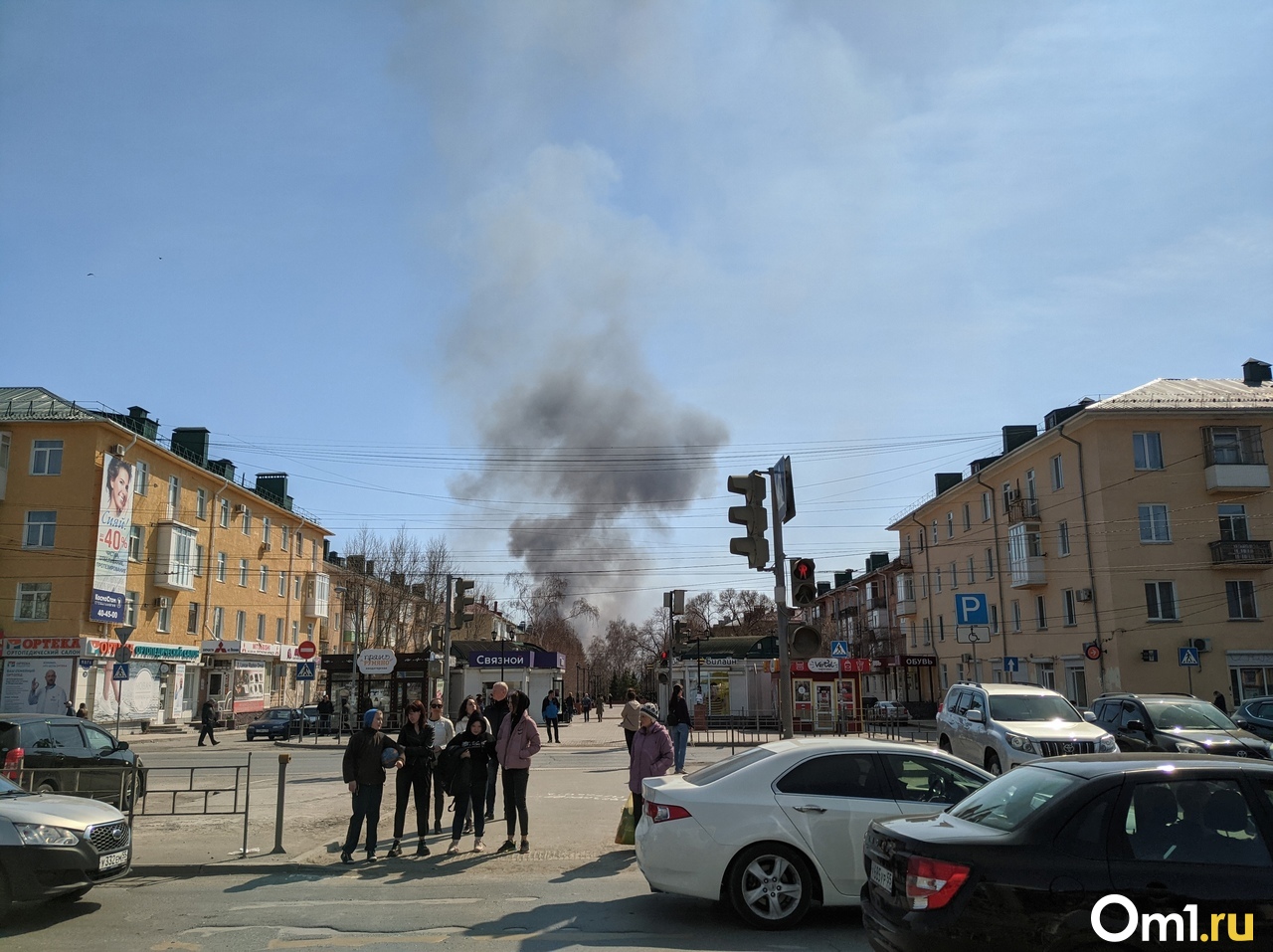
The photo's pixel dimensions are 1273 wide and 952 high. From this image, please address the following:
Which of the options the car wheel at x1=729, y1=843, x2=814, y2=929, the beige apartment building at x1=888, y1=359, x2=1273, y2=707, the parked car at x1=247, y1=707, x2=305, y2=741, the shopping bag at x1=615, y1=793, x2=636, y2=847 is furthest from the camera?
the parked car at x1=247, y1=707, x2=305, y2=741

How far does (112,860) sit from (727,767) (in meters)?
5.51

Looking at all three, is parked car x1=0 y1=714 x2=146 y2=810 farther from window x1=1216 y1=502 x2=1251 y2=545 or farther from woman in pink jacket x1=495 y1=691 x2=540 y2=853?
window x1=1216 y1=502 x2=1251 y2=545

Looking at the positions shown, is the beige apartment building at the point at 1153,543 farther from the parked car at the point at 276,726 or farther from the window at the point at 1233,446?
the parked car at the point at 276,726

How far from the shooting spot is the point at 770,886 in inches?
276

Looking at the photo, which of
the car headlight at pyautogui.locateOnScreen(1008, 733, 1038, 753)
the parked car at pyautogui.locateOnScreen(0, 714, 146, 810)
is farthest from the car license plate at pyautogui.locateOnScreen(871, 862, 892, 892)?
the car headlight at pyautogui.locateOnScreen(1008, 733, 1038, 753)

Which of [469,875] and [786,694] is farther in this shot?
[786,694]

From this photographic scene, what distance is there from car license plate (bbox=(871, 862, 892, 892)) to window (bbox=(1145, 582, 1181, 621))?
34768mm

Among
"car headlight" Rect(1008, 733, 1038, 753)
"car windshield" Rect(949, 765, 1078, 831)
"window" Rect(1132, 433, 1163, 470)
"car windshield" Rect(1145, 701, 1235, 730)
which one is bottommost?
"car headlight" Rect(1008, 733, 1038, 753)

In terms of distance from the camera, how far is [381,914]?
25.2ft

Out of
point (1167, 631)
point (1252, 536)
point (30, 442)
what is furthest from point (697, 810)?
point (30, 442)

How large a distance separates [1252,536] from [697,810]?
123 feet

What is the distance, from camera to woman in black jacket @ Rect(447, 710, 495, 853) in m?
10.7

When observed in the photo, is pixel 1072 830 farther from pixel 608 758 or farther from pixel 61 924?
pixel 608 758

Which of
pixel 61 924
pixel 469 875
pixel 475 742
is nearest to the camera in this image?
pixel 61 924
